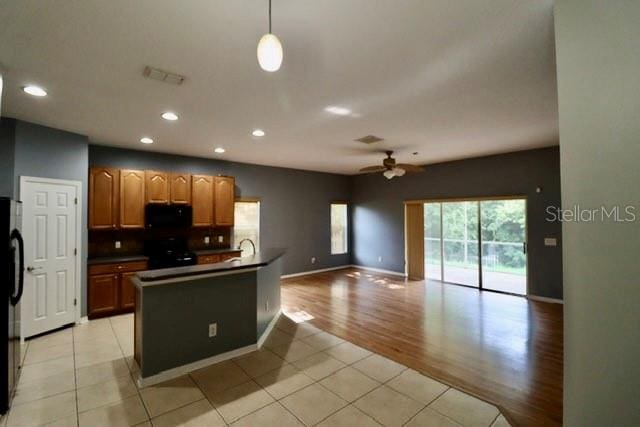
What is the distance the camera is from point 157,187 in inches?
200

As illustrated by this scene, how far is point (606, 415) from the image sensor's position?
4.23ft

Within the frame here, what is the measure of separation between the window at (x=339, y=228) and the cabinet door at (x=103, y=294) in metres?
5.38

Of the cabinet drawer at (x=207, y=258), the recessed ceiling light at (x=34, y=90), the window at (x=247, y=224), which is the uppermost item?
the recessed ceiling light at (x=34, y=90)

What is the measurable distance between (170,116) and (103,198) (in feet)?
7.00

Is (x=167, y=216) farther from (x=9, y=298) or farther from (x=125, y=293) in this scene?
(x=9, y=298)

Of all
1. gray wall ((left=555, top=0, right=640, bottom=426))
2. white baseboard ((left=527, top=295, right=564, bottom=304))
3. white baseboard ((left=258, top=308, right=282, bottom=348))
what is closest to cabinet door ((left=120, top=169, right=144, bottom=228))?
white baseboard ((left=258, top=308, right=282, bottom=348))

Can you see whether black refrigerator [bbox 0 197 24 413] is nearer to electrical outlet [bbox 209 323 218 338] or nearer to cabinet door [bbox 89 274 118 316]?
electrical outlet [bbox 209 323 218 338]

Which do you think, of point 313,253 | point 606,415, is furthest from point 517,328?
point 313,253

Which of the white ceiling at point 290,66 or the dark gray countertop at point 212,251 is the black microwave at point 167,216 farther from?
the white ceiling at point 290,66

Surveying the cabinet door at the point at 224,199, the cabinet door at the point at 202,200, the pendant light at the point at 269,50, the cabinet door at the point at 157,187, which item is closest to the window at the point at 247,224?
the cabinet door at the point at 224,199

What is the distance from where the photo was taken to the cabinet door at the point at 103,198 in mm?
4426

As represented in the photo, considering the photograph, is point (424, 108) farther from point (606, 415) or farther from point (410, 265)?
point (410, 265)

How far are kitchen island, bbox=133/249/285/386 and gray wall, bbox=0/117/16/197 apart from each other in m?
2.40

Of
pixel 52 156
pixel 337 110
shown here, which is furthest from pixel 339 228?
pixel 52 156
